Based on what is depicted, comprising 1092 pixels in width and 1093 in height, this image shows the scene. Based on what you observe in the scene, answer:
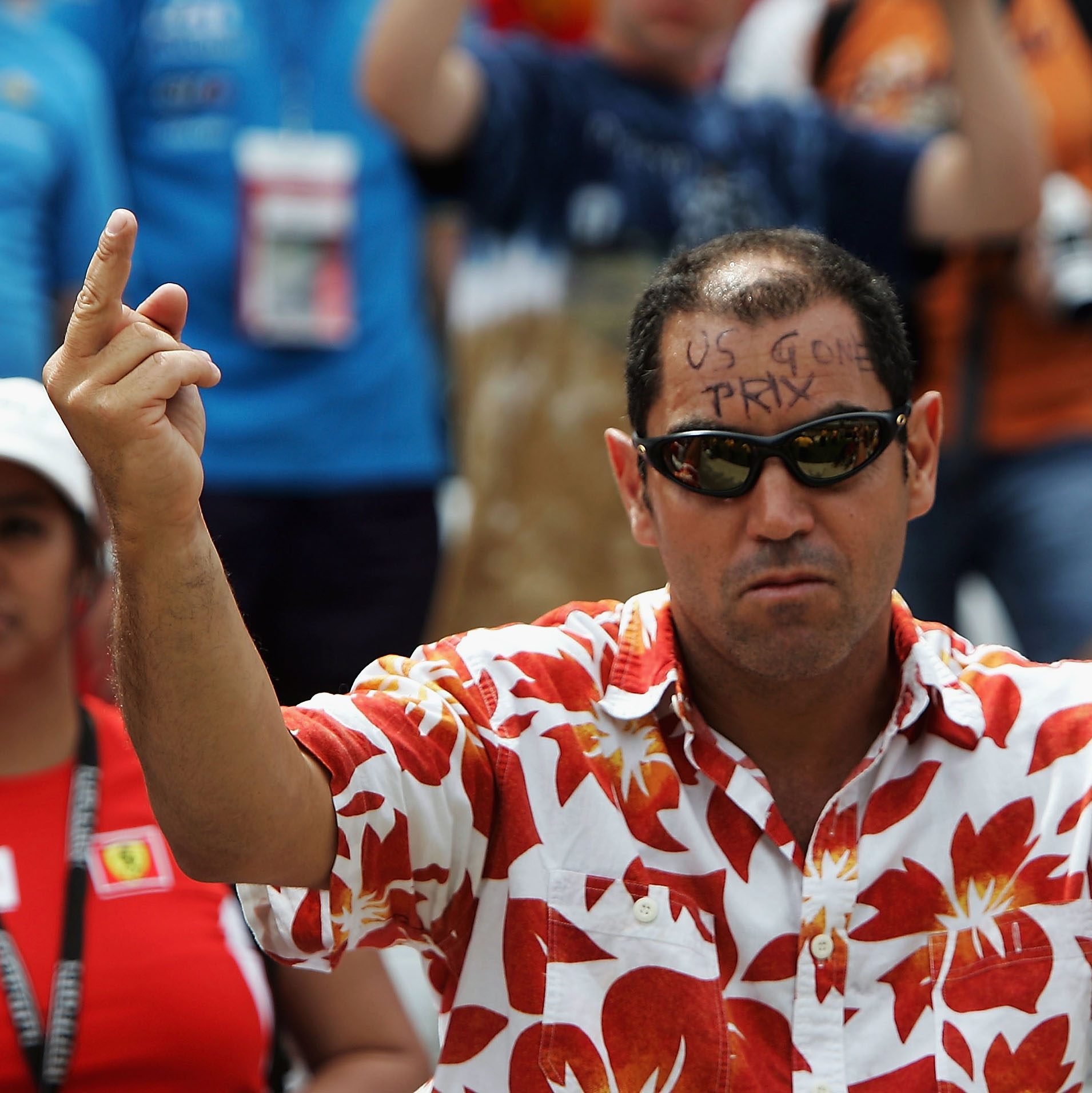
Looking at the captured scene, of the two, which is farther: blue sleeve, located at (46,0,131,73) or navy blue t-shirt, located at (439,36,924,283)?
blue sleeve, located at (46,0,131,73)

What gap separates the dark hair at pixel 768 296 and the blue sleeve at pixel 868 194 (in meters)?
1.62

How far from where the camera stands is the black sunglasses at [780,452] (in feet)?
6.72

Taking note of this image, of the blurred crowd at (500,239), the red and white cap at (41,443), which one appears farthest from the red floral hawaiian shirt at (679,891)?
the blurred crowd at (500,239)

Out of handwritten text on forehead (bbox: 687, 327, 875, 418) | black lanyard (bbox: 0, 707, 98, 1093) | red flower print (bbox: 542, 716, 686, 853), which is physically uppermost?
handwritten text on forehead (bbox: 687, 327, 875, 418)

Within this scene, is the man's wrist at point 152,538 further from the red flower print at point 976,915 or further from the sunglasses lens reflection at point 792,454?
the red flower print at point 976,915

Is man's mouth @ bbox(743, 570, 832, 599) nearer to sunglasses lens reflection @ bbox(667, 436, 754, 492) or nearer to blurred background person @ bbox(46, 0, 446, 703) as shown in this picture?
sunglasses lens reflection @ bbox(667, 436, 754, 492)

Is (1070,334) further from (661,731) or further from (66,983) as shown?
(66,983)

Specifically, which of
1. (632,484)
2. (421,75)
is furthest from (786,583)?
(421,75)

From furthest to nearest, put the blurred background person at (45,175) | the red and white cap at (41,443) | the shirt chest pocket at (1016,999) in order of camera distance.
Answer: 1. the blurred background person at (45,175)
2. the red and white cap at (41,443)
3. the shirt chest pocket at (1016,999)

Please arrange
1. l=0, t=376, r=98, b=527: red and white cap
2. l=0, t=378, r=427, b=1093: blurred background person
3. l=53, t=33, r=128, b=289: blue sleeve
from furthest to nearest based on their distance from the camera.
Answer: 1. l=53, t=33, r=128, b=289: blue sleeve
2. l=0, t=376, r=98, b=527: red and white cap
3. l=0, t=378, r=427, b=1093: blurred background person

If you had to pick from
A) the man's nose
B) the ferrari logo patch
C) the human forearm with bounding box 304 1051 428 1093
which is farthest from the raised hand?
the human forearm with bounding box 304 1051 428 1093

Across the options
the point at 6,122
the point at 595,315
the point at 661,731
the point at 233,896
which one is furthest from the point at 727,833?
the point at 6,122

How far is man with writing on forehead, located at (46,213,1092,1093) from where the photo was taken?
6.39 ft

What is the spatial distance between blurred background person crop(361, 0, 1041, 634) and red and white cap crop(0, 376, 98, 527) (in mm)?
1317
